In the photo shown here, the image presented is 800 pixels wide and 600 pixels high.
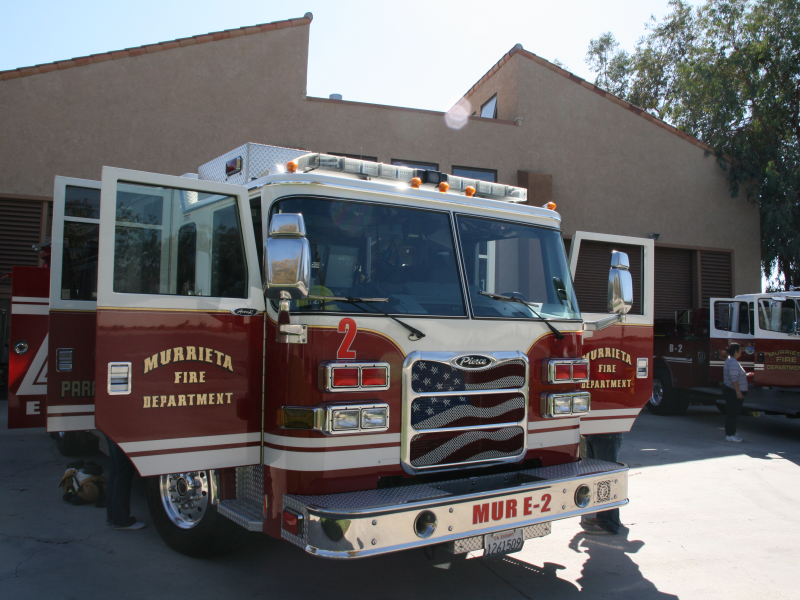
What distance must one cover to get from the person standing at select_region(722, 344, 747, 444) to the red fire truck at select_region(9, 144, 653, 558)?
672 centimetres

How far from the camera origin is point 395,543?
333 centimetres

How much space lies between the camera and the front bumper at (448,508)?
3252 millimetres

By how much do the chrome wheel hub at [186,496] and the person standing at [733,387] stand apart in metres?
8.79

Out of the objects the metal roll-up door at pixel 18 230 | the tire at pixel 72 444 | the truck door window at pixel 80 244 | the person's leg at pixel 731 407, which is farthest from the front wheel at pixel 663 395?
the metal roll-up door at pixel 18 230

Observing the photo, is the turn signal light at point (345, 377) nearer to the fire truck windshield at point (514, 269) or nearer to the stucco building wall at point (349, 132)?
the fire truck windshield at point (514, 269)

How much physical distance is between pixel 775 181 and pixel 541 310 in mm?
16213

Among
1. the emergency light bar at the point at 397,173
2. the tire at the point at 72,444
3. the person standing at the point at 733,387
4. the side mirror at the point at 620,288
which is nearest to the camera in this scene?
the emergency light bar at the point at 397,173

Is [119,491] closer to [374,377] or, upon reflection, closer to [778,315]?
[374,377]

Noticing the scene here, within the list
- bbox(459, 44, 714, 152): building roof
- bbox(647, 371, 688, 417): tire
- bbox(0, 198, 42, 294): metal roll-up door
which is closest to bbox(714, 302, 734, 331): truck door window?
bbox(647, 371, 688, 417): tire

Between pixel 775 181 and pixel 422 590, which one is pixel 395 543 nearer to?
pixel 422 590

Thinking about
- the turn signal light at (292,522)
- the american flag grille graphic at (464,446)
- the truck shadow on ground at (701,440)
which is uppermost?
the american flag grille graphic at (464,446)

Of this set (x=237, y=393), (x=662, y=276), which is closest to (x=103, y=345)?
(x=237, y=393)

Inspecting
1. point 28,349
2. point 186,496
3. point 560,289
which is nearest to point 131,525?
point 186,496

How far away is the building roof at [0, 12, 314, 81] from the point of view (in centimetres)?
1206
